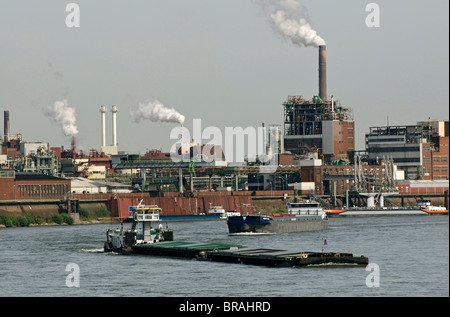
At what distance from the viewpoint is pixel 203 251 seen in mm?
82438

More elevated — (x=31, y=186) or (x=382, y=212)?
(x=31, y=186)

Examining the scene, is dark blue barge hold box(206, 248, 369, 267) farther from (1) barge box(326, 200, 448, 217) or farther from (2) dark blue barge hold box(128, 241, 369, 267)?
(1) barge box(326, 200, 448, 217)

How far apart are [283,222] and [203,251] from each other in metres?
42.9

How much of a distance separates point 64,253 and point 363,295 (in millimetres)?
37604

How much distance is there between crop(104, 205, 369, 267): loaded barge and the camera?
2849 inches

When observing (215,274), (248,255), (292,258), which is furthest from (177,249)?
(215,274)

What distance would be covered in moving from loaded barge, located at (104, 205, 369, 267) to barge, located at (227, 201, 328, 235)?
26.8m

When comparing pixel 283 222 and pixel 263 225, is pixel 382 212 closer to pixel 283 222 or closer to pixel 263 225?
pixel 283 222

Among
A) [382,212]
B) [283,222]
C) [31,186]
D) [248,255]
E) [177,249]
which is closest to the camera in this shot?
[248,255]

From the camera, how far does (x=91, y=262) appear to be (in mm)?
79250

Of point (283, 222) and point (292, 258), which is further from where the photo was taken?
point (283, 222)
